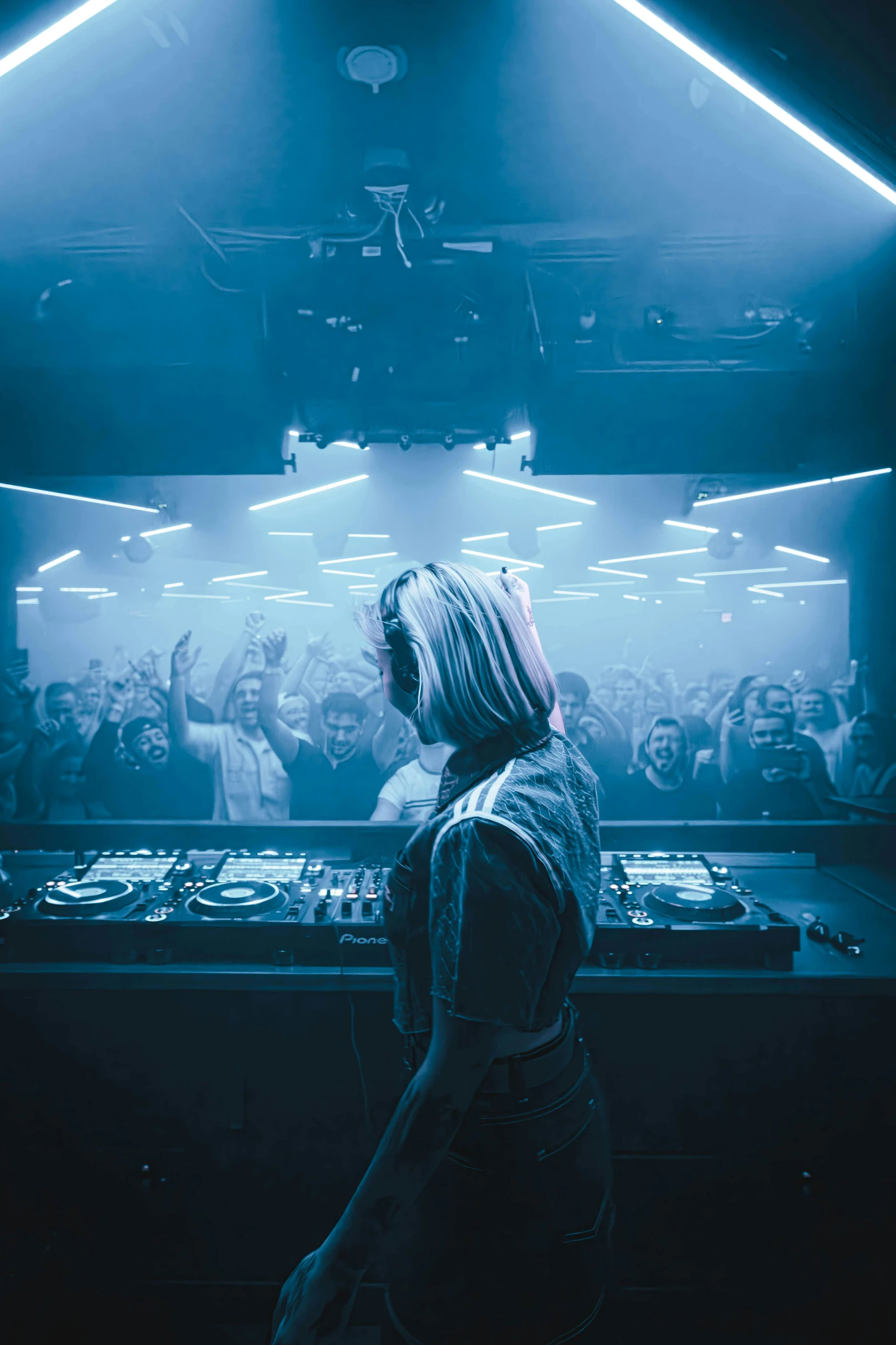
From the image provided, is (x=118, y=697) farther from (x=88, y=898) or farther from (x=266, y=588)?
(x=88, y=898)

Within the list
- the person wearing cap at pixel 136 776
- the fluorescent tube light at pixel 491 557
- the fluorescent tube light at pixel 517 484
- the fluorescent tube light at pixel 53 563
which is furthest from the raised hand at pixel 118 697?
the fluorescent tube light at pixel 517 484

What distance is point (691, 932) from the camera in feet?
5.74

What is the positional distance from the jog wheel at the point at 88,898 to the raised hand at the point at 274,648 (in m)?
1.03

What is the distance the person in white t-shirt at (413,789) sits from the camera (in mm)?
2557

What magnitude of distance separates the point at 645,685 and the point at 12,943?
246 cm

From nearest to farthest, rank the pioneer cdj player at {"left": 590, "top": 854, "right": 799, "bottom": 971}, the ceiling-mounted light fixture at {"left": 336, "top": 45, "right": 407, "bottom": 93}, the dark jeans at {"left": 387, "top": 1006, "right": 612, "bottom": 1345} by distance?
the dark jeans at {"left": 387, "top": 1006, "right": 612, "bottom": 1345} → the ceiling-mounted light fixture at {"left": 336, "top": 45, "right": 407, "bottom": 93} → the pioneer cdj player at {"left": 590, "top": 854, "right": 799, "bottom": 971}

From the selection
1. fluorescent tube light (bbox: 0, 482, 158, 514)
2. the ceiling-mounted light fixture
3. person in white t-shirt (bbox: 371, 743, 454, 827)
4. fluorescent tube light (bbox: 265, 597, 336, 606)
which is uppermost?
the ceiling-mounted light fixture

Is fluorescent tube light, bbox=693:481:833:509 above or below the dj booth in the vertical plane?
above

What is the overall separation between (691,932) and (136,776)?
226 cm

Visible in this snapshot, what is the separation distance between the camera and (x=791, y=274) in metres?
2.11

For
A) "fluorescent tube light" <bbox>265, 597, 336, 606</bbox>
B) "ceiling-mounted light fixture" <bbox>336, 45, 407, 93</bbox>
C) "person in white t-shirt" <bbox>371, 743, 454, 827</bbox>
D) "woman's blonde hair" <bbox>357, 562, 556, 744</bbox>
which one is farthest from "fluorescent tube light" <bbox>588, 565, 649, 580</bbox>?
"ceiling-mounted light fixture" <bbox>336, 45, 407, 93</bbox>

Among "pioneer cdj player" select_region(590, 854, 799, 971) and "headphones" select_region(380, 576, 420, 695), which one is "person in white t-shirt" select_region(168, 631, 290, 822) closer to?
"pioneer cdj player" select_region(590, 854, 799, 971)

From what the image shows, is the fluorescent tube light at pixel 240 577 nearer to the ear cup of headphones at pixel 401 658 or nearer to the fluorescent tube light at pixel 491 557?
the fluorescent tube light at pixel 491 557

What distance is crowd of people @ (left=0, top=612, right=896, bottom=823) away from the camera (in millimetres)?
2584
